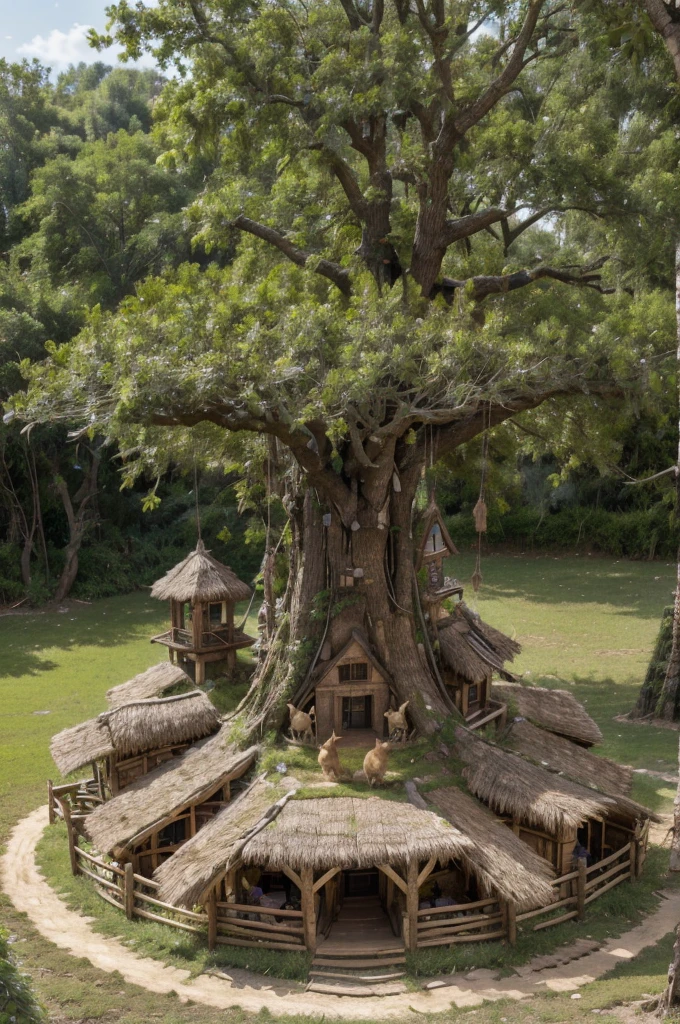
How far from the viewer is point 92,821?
55.3ft

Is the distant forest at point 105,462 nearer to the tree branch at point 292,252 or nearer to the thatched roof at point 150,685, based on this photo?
the thatched roof at point 150,685

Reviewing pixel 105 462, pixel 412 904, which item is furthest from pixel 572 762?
pixel 105 462

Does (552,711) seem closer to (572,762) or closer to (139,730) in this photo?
(572,762)

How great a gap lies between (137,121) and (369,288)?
138 ft

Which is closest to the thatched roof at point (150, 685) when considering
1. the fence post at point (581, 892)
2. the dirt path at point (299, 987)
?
the dirt path at point (299, 987)

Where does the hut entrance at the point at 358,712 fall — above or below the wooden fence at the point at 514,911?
above

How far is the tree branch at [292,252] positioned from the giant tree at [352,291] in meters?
0.06

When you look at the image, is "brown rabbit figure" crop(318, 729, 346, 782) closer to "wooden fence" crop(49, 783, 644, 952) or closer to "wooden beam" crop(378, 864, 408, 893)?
"wooden beam" crop(378, 864, 408, 893)

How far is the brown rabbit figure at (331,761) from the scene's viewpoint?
1584 centimetres

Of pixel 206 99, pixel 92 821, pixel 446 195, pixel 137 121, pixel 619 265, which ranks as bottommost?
pixel 92 821

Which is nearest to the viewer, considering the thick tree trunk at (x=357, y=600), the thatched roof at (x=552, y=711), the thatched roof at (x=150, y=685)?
the thick tree trunk at (x=357, y=600)

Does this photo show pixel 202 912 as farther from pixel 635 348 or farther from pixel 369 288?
pixel 635 348

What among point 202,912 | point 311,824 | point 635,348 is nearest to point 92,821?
point 202,912

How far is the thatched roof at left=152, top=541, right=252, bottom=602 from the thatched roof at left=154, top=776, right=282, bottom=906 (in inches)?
280
